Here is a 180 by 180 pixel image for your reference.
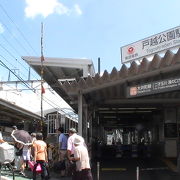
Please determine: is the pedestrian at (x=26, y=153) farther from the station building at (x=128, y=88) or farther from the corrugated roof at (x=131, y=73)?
the corrugated roof at (x=131, y=73)

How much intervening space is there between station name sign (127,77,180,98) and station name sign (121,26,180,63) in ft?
10.6

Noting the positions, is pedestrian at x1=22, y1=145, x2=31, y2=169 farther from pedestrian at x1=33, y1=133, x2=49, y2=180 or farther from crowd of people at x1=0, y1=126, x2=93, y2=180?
pedestrian at x1=33, y1=133, x2=49, y2=180

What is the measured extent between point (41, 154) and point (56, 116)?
22.5 ft

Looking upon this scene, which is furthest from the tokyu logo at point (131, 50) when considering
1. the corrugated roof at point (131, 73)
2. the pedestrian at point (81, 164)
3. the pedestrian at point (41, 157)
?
the pedestrian at point (81, 164)

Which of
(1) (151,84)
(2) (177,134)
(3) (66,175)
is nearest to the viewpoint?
(1) (151,84)

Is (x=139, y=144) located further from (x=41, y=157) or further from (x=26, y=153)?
(x=41, y=157)

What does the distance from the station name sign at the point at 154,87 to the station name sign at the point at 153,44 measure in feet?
10.6

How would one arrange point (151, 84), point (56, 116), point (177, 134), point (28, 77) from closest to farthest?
1. point (151, 84)
2. point (56, 116)
3. point (177, 134)
4. point (28, 77)

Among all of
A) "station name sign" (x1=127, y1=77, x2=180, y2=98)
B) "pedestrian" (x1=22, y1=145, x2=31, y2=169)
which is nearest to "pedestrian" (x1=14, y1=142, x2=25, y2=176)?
"pedestrian" (x1=22, y1=145, x2=31, y2=169)

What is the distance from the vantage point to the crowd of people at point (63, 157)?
1013 centimetres

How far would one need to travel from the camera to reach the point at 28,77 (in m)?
36.7

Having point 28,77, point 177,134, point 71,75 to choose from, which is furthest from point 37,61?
point 28,77

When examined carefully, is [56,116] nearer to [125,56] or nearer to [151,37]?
[125,56]

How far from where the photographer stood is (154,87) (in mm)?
11695
